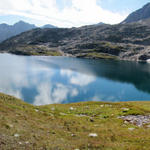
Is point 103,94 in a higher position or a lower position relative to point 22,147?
lower

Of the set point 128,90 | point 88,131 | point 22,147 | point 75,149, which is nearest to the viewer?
point 22,147

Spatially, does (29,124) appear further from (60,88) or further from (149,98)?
(149,98)

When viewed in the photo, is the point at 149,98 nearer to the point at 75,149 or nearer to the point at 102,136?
the point at 102,136

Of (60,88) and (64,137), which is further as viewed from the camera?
(60,88)

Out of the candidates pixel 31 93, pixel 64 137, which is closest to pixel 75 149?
pixel 64 137

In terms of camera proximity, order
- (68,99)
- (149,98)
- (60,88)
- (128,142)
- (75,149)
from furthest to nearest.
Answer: (60,88), (149,98), (68,99), (128,142), (75,149)

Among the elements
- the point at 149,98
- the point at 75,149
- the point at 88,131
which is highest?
the point at 75,149

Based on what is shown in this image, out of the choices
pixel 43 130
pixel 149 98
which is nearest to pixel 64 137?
pixel 43 130

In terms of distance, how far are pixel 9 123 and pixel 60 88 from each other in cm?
7860

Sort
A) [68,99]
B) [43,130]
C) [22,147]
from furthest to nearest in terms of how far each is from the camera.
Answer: [68,99] → [43,130] → [22,147]

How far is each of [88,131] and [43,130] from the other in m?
6.24

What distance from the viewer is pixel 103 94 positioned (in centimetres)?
9100

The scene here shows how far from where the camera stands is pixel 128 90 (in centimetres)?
10344

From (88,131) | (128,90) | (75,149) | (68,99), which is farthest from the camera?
(128,90)
